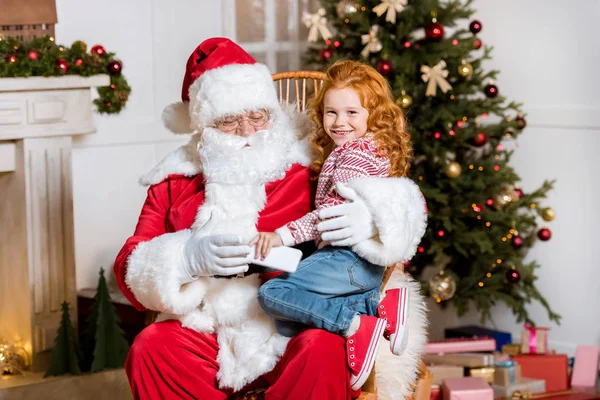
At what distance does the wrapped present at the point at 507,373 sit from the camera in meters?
3.71

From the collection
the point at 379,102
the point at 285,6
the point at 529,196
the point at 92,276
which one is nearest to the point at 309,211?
the point at 379,102

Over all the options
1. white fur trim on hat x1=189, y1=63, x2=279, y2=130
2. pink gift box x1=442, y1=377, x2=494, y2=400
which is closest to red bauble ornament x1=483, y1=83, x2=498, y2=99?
pink gift box x1=442, y1=377, x2=494, y2=400

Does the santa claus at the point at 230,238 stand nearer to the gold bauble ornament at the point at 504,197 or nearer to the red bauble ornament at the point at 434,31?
the red bauble ornament at the point at 434,31

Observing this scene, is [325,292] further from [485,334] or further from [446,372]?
[485,334]

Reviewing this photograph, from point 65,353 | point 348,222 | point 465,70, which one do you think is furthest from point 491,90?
point 65,353

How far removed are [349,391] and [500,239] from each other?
6.08ft

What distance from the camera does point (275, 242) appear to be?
8.11 feet

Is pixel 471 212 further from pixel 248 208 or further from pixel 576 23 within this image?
pixel 248 208

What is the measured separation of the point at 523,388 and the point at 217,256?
185cm

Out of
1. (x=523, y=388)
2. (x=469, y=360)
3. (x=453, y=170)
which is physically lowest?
(x=523, y=388)

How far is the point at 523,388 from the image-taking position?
375 cm

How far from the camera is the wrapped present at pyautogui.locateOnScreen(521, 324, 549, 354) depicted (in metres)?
3.97

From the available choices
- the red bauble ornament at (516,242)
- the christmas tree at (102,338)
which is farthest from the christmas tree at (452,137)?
the christmas tree at (102,338)

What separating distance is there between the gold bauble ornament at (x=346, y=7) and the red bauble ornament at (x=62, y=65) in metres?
1.17
